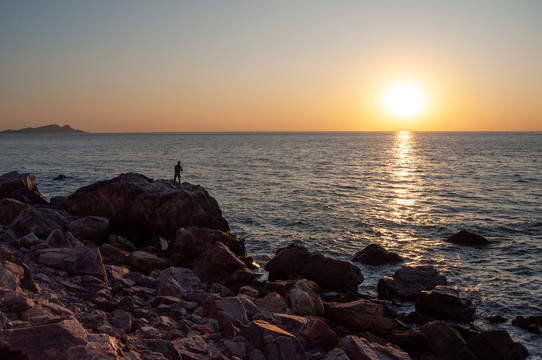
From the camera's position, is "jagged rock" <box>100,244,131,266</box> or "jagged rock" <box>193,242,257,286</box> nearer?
"jagged rock" <box>193,242,257,286</box>

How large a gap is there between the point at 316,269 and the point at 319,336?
7.74 metres

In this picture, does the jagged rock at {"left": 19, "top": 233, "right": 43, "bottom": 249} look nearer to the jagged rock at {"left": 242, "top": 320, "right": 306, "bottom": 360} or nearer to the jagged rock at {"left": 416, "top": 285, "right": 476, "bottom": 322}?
the jagged rock at {"left": 242, "top": 320, "right": 306, "bottom": 360}

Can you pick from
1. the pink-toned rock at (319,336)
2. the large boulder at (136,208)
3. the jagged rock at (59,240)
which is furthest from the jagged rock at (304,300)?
the large boulder at (136,208)

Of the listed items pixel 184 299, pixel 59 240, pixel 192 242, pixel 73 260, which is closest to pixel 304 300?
pixel 184 299

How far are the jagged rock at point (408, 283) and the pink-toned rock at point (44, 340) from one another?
12.3 m

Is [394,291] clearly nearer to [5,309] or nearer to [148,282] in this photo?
[148,282]

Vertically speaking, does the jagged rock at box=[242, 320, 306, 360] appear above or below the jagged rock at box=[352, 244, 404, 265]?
above

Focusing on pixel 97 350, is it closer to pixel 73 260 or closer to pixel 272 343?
pixel 272 343

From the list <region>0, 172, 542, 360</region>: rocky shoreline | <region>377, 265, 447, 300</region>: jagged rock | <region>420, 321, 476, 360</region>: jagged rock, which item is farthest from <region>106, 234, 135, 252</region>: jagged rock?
<region>420, 321, 476, 360</region>: jagged rock

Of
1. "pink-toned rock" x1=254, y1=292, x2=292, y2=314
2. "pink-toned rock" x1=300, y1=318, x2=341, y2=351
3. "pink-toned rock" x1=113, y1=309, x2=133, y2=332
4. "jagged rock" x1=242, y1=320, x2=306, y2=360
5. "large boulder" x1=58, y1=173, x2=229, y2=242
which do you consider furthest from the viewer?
"large boulder" x1=58, y1=173, x2=229, y2=242

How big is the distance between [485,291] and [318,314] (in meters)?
8.18

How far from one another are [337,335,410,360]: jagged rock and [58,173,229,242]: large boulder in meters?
14.7

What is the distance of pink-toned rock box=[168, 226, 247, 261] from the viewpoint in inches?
711

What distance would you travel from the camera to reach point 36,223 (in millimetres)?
16516
